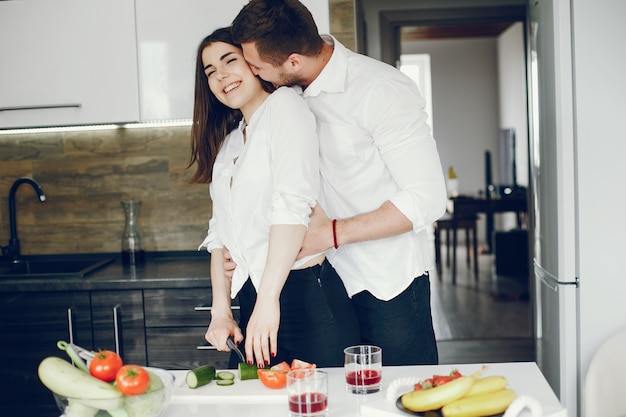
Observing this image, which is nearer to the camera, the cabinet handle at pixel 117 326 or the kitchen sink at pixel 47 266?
the cabinet handle at pixel 117 326

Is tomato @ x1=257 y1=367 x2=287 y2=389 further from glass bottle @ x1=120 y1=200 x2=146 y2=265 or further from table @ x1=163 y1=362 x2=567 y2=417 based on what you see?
Result: glass bottle @ x1=120 y1=200 x2=146 y2=265

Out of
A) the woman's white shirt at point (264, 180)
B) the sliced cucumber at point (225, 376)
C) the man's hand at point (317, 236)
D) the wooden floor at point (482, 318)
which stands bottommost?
the wooden floor at point (482, 318)

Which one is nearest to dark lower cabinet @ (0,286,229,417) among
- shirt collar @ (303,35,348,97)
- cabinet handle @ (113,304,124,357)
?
cabinet handle @ (113,304,124,357)

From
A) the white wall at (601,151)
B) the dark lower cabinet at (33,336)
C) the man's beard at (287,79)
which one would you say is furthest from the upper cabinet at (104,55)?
the white wall at (601,151)

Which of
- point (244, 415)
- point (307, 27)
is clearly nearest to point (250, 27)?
point (307, 27)

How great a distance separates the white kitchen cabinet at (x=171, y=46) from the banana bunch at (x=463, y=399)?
181 centimetres

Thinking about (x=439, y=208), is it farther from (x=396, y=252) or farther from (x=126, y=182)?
(x=126, y=182)

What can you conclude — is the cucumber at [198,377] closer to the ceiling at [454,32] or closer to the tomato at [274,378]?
the tomato at [274,378]

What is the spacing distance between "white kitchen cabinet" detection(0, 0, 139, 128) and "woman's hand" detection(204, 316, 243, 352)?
1265mm

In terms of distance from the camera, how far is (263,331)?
172 centimetres

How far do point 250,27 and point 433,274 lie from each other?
6240 mm

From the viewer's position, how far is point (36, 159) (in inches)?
133

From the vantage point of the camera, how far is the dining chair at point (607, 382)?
192cm

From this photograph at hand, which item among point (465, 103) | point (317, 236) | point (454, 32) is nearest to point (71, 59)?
point (317, 236)
